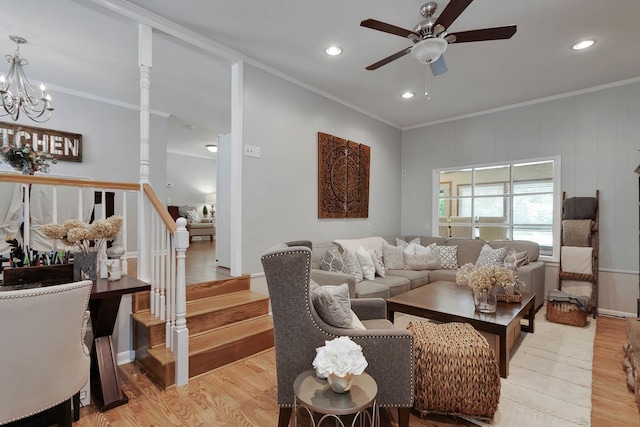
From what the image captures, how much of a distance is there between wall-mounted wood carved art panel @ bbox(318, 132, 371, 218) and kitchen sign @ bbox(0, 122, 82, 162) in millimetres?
3594

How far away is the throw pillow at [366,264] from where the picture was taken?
12.5ft

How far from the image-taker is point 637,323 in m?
2.71

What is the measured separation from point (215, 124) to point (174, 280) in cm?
444

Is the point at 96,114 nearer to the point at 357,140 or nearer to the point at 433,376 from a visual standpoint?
the point at 357,140

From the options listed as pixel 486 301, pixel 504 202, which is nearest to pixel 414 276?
pixel 486 301

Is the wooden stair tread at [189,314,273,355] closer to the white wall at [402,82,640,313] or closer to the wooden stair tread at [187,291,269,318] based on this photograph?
the wooden stair tread at [187,291,269,318]

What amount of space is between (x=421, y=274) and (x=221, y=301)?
261 centimetres

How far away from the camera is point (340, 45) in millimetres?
3070

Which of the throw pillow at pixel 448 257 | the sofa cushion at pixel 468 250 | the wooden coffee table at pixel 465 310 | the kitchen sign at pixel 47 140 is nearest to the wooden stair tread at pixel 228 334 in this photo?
the wooden coffee table at pixel 465 310

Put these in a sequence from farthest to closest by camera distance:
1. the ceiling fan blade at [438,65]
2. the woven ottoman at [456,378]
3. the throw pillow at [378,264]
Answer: the throw pillow at [378,264] → the ceiling fan blade at [438,65] → the woven ottoman at [456,378]

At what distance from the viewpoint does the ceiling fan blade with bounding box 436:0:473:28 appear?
1.85 meters

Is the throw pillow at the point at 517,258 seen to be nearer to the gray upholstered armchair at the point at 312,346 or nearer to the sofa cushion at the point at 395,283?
the sofa cushion at the point at 395,283

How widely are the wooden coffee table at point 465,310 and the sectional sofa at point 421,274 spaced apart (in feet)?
1.28

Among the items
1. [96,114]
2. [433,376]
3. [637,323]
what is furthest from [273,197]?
[637,323]
